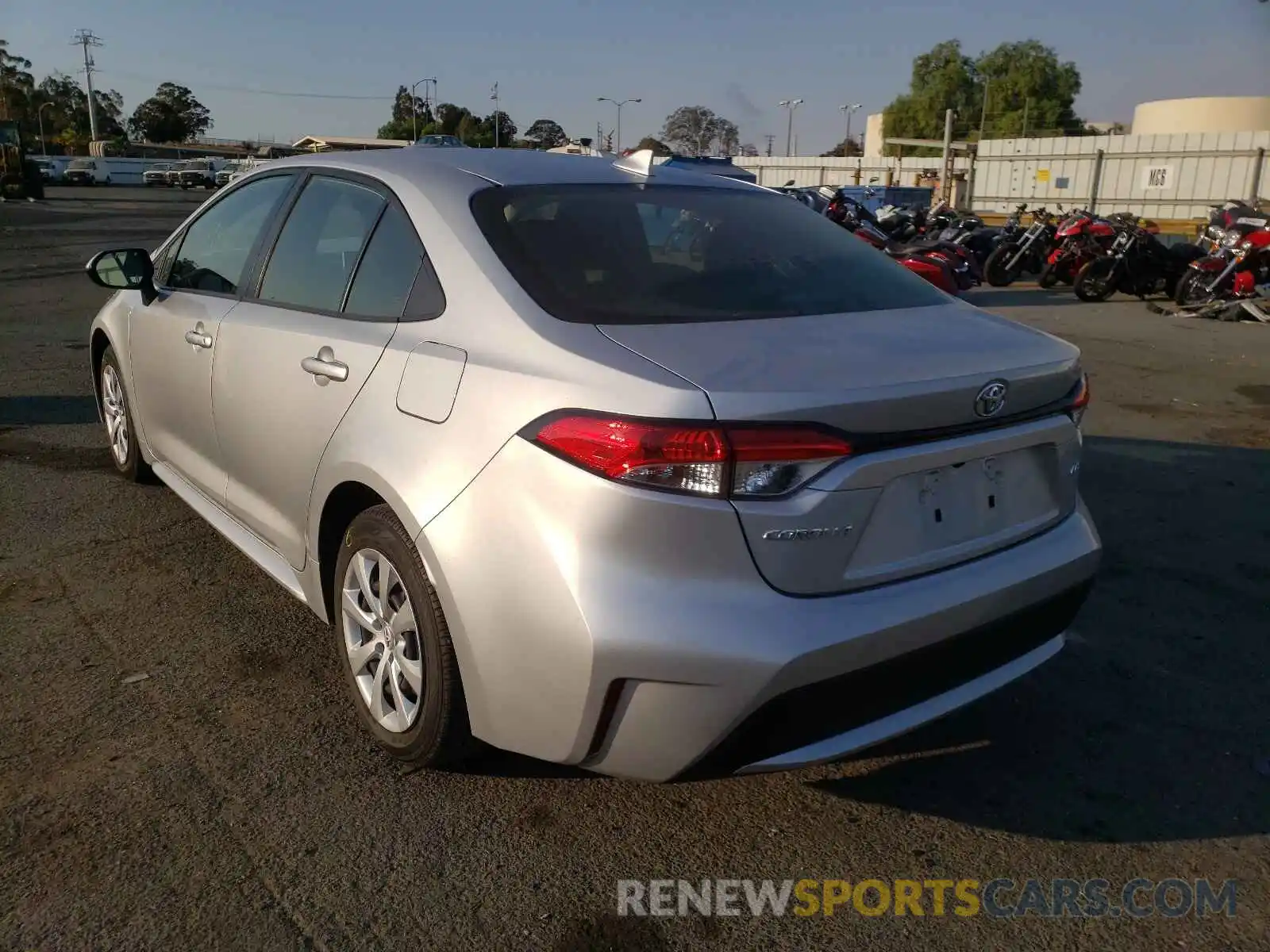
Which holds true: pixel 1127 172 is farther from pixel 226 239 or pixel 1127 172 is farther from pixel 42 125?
pixel 42 125

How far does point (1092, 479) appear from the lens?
18.4 ft

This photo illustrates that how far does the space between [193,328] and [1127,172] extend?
117 ft

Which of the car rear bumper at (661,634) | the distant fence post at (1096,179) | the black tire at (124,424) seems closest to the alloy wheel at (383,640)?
the car rear bumper at (661,634)

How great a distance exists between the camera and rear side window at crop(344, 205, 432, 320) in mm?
2805

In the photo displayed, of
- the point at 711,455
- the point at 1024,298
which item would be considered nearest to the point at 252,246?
the point at 711,455

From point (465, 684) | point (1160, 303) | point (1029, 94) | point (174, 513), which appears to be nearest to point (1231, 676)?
point (465, 684)

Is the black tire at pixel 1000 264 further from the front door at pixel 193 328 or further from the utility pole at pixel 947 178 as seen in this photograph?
the utility pole at pixel 947 178

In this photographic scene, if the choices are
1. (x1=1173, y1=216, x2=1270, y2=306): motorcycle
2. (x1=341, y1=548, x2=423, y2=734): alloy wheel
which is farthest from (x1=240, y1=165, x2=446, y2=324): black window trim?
(x1=1173, y1=216, x2=1270, y2=306): motorcycle

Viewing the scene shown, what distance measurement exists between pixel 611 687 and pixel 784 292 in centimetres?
122

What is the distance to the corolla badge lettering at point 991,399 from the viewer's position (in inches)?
91.6

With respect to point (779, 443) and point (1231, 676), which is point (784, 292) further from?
point (1231, 676)

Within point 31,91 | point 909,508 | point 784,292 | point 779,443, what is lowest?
point 909,508

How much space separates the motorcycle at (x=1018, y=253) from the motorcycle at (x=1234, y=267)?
2.79 metres

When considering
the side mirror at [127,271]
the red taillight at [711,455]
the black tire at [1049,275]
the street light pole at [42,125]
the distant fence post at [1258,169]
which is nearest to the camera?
the red taillight at [711,455]
